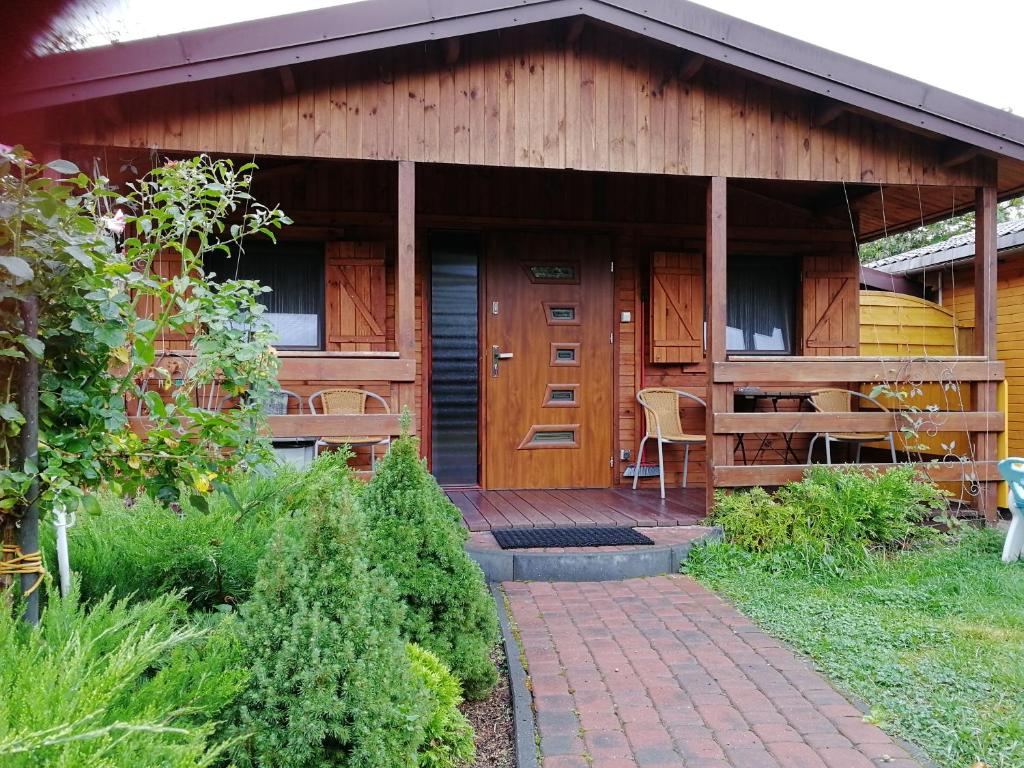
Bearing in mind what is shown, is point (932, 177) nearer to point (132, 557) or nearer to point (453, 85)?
point (453, 85)

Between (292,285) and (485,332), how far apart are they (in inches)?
61.4

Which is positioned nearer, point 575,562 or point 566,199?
point 575,562

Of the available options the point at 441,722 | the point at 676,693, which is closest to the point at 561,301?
the point at 676,693

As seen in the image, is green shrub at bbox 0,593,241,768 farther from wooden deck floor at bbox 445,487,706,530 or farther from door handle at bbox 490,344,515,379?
door handle at bbox 490,344,515,379

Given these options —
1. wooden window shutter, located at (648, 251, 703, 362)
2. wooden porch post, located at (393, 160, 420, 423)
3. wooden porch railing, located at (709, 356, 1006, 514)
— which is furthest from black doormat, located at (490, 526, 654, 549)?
wooden window shutter, located at (648, 251, 703, 362)

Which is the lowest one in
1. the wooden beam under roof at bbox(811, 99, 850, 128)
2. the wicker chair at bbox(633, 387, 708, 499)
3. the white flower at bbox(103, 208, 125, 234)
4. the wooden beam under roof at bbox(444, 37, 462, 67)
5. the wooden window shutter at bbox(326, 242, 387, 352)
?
the wicker chair at bbox(633, 387, 708, 499)

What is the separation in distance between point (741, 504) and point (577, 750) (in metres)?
2.63

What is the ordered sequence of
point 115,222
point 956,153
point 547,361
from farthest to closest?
point 547,361 → point 956,153 → point 115,222

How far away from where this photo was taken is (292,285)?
230 inches

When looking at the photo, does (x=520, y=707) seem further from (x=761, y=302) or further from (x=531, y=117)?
(x=761, y=302)

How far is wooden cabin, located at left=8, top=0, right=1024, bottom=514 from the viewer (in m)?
4.29

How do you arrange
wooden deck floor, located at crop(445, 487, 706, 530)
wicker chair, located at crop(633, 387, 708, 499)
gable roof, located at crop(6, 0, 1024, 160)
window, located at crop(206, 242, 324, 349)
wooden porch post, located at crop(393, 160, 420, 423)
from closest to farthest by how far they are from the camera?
gable roof, located at crop(6, 0, 1024, 160)
wooden porch post, located at crop(393, 160, 420, 423)
wooden deck floor, located at crop(445, 487, 706, 530)
window, located at crop(206, 242, 324, 349)
wicker chair, located at crop(633, 387, 708, 499)

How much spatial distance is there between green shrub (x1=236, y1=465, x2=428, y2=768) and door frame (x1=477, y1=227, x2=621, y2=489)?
416 centimetres

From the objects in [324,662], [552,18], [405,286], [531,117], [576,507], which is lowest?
[576,507]
